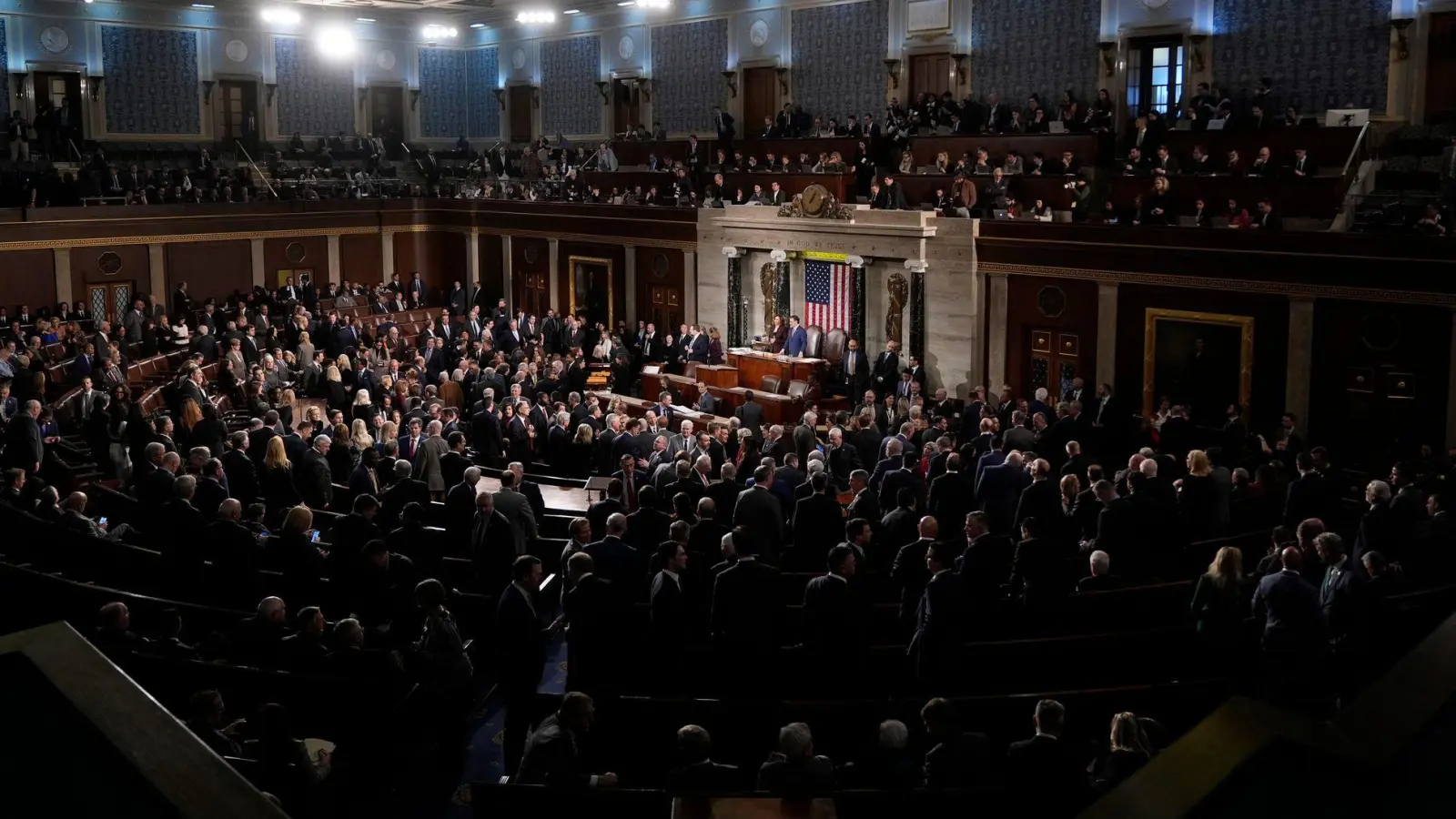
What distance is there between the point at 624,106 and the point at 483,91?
6.47 meters

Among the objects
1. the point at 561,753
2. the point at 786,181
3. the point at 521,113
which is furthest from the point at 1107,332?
the point at 521,113

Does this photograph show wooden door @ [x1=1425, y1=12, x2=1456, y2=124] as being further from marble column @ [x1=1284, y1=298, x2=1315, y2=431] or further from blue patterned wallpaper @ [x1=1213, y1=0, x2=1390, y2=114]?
marble column @ [x1=1284, y1=298, x2=1315, y2=431]

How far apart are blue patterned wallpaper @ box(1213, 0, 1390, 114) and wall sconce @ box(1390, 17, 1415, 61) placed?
22cm

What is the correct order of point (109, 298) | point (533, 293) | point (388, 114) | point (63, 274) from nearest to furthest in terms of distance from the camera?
point (63, 274)
point (109, 298)
point (533, 293)
point (388, 114)

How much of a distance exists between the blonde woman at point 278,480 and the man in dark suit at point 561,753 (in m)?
6.65

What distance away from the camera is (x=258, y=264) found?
94.5 feet

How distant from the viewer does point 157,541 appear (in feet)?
33.4

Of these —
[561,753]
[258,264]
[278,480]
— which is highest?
[258,264]

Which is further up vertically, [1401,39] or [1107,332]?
[1401,39]

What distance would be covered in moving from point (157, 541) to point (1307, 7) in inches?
734

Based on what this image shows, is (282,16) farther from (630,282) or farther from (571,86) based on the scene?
(630,282)

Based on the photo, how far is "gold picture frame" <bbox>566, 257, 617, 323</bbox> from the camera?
27219mm

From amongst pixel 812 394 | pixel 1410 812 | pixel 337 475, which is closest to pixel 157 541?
pixel 337 475

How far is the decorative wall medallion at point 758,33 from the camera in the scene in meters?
28.4
